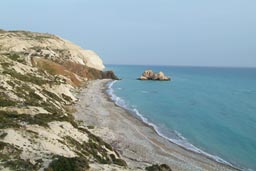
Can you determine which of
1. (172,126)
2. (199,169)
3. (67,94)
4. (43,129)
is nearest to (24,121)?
(43,129)

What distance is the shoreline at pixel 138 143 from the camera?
3397cm

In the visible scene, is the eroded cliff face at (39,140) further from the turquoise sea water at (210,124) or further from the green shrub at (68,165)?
the turquoise sea water at (210,124)

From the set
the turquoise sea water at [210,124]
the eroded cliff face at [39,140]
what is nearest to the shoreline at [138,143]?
the turquoise sea water at [210,124]

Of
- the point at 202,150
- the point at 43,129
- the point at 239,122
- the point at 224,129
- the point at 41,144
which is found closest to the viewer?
the point at 41,144

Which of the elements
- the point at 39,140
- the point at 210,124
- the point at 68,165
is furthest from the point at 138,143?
the point at 68,165

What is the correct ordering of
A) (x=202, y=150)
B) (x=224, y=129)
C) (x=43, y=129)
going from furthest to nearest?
(x=224, y=129) → (x=202, y=150) → (x=43, y=129)

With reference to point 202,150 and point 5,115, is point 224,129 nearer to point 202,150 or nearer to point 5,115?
point 202,150

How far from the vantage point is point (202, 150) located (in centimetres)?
4034

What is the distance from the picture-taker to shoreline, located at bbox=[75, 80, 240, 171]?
111 feet

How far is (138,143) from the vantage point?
40.5 meters

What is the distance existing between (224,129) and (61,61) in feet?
250

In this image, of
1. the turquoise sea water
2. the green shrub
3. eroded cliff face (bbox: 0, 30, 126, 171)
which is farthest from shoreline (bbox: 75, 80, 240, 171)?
the green shrub

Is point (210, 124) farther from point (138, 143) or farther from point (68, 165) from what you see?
point (68, 165)

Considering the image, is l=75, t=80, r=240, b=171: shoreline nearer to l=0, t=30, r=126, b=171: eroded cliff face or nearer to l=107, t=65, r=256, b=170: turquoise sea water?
l=107, t=65, r=256, b=170: turquoise sea water
